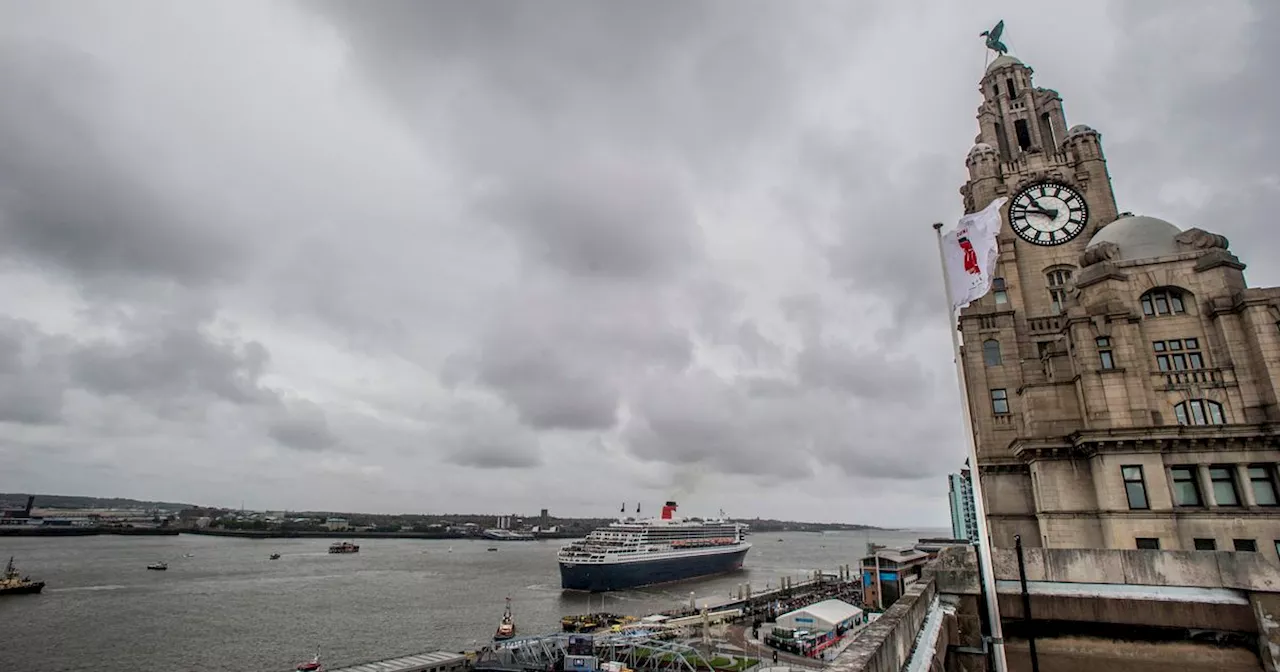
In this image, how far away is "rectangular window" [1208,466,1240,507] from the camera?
23188 mm

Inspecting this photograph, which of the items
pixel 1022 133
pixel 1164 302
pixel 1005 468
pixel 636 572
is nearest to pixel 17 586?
pixel 636 572

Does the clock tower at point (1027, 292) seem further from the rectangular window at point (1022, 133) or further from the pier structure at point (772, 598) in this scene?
the pier structure at point (772, 598)

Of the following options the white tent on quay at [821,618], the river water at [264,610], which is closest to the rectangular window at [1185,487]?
the white tent on quay at [821,618]

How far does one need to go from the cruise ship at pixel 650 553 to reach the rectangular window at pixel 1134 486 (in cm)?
7318

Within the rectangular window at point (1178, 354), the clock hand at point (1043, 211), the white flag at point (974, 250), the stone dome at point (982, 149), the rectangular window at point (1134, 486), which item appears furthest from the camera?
the stone dome at point (982, 149)

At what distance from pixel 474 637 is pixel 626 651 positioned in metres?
20.5

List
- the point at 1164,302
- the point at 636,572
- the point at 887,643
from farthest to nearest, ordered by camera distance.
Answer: the point at 636,572 < the point at 1164,302 < the point at 887,643

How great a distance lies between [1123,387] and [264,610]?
261 ft

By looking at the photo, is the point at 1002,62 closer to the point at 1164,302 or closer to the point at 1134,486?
the point at 1164,302

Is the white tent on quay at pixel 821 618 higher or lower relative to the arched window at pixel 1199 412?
lower

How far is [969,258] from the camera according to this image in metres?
13.0

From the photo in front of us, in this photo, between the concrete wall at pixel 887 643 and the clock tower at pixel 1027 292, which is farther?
the clock tower at pixel 1027 292

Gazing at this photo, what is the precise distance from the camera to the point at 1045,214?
35.6 metres

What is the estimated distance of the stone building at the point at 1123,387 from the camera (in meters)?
23.4
